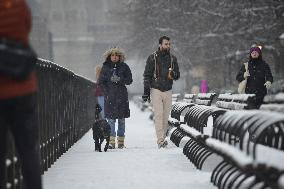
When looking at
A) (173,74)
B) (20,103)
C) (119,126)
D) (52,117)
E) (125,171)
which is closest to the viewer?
(20,103)

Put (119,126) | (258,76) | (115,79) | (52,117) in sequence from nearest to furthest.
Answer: (52,117)
(258,76)
(115,79)
(119,126)

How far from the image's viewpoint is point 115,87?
13.0 meters

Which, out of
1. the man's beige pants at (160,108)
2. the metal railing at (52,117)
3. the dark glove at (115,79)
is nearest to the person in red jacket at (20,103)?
the metal railing at (52,117)

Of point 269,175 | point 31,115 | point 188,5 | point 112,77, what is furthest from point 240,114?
point 188,5

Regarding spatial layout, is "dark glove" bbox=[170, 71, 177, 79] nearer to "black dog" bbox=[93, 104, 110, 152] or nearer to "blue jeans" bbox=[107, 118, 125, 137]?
"blue jeans" bbox=[107, 118, 125, 137]

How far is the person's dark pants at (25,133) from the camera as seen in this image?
4.74m

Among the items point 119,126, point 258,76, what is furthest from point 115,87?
point 258,76

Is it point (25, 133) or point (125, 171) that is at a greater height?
point (25, 133)

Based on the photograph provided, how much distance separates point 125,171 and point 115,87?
4.27m

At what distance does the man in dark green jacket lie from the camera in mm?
12492

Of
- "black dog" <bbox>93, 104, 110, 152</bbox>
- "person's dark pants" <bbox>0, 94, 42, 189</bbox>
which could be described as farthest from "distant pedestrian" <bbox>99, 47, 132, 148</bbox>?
"person's dark pants" <bbox>0, 94, 42, 189</bbox>

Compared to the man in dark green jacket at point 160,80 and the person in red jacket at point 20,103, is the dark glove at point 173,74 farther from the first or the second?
the person in red jacket at point 20,103

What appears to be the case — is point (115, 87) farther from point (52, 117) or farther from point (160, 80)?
point (52, 117)

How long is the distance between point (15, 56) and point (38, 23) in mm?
77059
